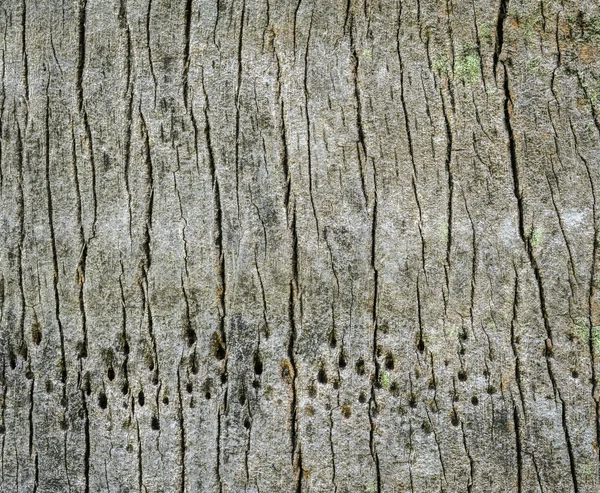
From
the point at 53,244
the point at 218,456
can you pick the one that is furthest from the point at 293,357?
the point at 53,244

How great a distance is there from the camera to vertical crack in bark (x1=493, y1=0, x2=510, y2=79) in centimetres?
238

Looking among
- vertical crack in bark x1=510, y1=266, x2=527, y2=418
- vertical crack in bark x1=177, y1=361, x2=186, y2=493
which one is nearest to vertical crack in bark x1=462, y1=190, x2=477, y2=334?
vertical crack in bark x1=510, y1=266, x2=527, y2=418

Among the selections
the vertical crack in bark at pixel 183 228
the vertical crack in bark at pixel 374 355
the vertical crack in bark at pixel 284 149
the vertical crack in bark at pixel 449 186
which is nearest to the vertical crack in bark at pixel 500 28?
the vertical crack in bark at pixel 449 186

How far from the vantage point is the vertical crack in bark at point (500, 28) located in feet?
7.79

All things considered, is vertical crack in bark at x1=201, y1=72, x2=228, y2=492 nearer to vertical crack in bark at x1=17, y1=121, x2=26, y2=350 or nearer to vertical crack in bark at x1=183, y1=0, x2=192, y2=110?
vertical crack in bark at x1=183, y1=0, x2=192, y2=110

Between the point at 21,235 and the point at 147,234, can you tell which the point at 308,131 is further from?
the point at 21,235

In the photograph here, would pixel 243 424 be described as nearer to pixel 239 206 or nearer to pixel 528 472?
pixel 239 206

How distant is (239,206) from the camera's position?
2375 mm

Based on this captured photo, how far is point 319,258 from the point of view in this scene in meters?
2.35

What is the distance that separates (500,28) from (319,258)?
100 centimetres

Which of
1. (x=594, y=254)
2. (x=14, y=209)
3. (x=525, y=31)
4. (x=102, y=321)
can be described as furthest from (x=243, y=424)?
(x=525, y=31)

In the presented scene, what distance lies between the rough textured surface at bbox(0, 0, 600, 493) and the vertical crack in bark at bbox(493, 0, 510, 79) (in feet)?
0.05

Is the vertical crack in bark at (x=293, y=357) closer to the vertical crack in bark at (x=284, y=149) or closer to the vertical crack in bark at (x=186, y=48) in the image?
the vertical crack in bark at (x=284, y=149)

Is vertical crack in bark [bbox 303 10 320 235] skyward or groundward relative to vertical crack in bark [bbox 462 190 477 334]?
skyward
